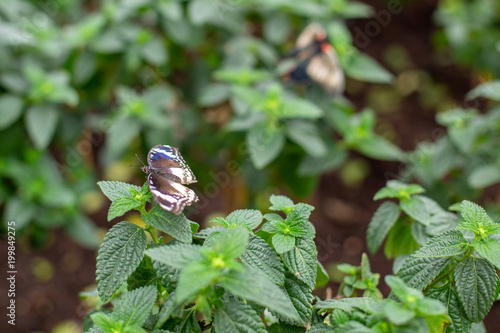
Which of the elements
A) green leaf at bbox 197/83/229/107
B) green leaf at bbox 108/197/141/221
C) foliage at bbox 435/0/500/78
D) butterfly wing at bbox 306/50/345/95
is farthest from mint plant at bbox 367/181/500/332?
foliage at bbox 435/0/500/78

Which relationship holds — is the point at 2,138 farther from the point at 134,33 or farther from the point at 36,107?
the point at 134,33

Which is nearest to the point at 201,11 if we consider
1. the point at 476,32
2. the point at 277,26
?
the point at 277,26

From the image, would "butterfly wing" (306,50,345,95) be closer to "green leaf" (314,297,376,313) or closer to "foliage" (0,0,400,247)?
"foliage" (0,0,400,247)

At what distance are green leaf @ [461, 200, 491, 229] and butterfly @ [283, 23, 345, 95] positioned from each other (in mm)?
1188

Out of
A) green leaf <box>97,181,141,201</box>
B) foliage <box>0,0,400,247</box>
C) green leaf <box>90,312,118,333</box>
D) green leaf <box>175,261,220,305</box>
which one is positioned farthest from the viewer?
foliage <box>0,0,400,247</box>

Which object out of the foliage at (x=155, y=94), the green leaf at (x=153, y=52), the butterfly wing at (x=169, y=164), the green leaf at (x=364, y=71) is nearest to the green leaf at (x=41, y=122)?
the foliage at (x=155, y=94)

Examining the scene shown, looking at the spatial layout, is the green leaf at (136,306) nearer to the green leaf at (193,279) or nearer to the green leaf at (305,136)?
the green leaf at (193,279)

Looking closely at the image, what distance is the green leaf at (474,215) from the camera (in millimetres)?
1016

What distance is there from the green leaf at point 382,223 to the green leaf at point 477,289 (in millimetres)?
278

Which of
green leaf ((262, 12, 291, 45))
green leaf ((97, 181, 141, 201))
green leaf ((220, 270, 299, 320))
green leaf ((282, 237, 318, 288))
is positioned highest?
green leaf ((262, 12, 291, 45))

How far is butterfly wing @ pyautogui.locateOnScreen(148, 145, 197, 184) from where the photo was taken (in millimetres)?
982

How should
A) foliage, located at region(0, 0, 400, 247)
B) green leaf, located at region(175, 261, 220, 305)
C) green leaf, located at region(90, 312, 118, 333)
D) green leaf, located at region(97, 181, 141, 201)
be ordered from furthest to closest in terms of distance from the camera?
foliage, located at region(0, 0, 400, 247) → green leaf, located at region(97, 181, 141, 201) → green leaf, located at region(90, 312, 118, 333) → green leaf, located at region(175, 261, 220, 305)

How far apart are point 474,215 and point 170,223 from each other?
26.1 inches

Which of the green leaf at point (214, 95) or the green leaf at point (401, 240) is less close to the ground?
the green leaf at point (214, 95)
